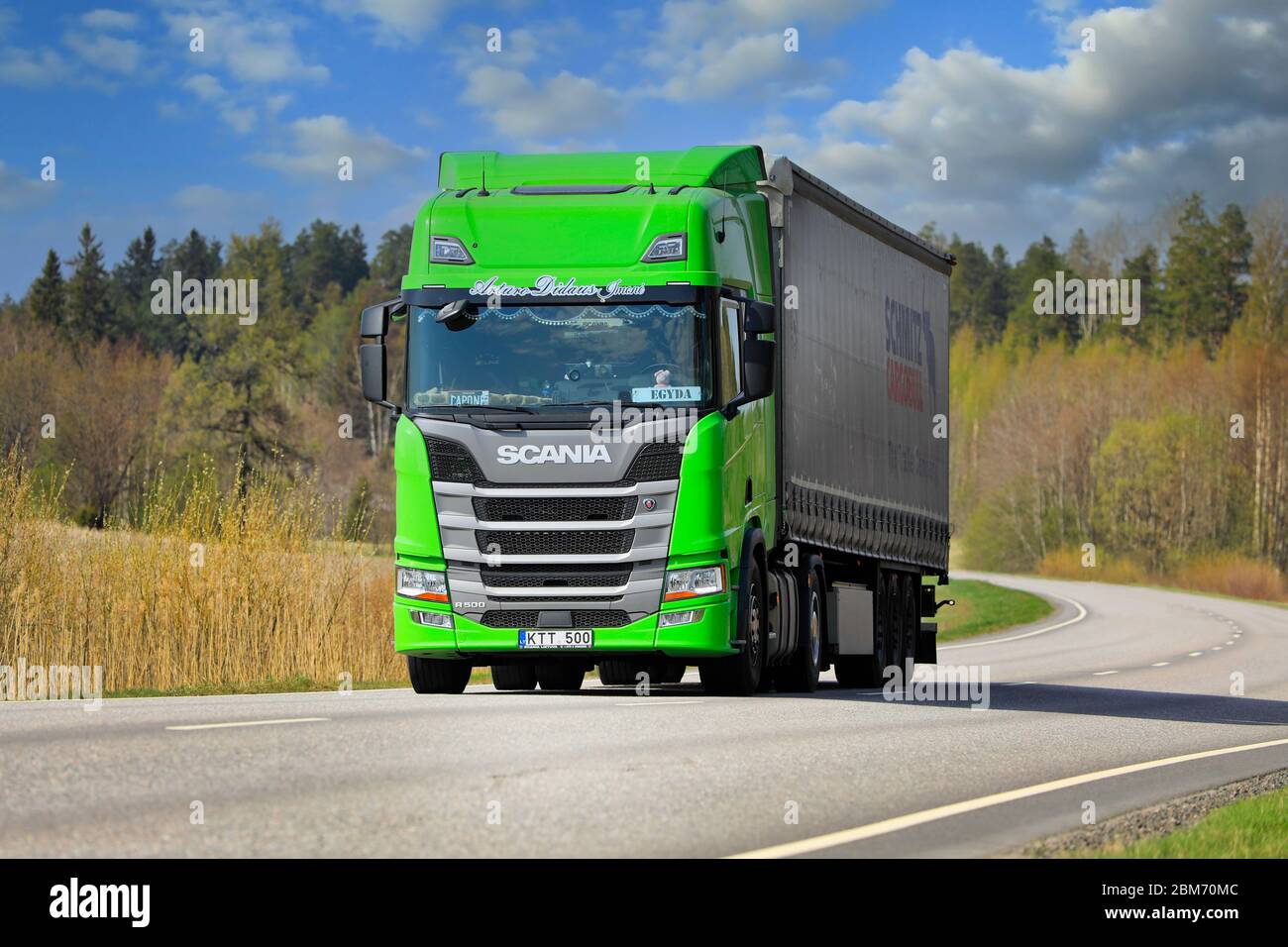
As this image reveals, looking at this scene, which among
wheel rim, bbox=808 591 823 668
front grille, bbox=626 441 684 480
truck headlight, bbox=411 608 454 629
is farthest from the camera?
wheel rim, bbox=808 591 823 668

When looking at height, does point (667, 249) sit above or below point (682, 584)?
above

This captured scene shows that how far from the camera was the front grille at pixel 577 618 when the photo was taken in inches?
600

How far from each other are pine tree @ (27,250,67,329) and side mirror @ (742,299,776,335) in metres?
109

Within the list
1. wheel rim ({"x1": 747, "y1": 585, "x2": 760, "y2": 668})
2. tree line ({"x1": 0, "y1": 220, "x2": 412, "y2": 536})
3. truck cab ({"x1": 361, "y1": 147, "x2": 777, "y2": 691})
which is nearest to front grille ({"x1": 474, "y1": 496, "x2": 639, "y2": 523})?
truck cab ({"x1": 361, "y1": 147, "x2": 777, "y2": 691})

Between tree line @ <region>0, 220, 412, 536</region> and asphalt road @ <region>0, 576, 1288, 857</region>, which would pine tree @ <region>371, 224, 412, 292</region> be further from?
asphalt road @ <region>0, 576, 1288, 857</region>

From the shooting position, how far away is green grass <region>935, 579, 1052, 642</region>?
150 ft

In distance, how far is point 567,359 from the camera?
50.4 feet

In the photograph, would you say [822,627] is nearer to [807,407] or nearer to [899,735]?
[807,407]

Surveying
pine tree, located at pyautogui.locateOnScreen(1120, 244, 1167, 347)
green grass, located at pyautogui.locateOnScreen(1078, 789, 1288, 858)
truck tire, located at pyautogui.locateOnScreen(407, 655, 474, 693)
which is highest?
pine tree, located at pyautogui.locateOnScreen(1120, 244, 1167, 347)

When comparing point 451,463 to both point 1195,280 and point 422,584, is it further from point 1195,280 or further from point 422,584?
point 1195,280

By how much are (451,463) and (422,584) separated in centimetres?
106

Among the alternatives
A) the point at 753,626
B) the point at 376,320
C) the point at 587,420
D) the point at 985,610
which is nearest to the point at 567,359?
the point at 587,420
